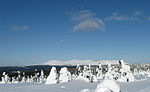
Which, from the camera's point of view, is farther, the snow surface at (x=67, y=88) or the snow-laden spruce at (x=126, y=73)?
the snow-laden spruce at (x=126, y=73)

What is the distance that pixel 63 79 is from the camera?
7969cm

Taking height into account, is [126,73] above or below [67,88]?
above

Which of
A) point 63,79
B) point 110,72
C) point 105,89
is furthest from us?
point 110,72

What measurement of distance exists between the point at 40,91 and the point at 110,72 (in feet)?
161

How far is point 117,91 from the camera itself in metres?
18.5

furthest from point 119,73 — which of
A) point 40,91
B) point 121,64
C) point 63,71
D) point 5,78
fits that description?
point 5,78

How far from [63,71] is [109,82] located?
62.2 m

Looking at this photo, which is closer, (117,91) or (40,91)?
(117,91)

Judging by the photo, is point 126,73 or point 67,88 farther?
point 126,73

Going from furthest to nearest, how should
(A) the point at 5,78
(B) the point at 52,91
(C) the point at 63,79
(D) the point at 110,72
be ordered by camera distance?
(A) the point at 5,78 < (D) the point at 110,72 < (C) the point at 63,79 < (B) the point at 52,91

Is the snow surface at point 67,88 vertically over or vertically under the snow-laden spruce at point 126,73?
under

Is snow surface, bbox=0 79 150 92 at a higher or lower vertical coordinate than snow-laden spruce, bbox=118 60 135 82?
lower

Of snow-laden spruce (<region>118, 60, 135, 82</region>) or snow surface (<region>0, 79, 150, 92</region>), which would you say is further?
snow-laden spruce (<region>118, 60, 135, 82</region>)

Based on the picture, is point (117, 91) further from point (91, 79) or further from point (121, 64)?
point (121, 64)
